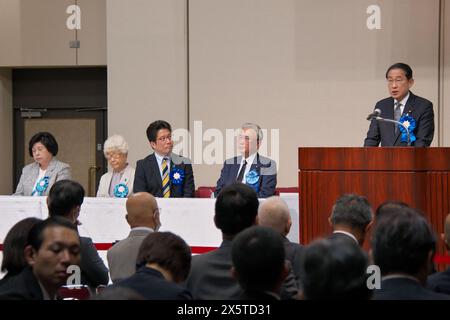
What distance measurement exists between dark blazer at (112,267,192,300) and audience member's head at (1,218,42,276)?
458 millimetres

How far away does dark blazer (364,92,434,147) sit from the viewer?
5754mm

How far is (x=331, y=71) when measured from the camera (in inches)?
317

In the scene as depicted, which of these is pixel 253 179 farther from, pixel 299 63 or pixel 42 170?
pixel 299 63

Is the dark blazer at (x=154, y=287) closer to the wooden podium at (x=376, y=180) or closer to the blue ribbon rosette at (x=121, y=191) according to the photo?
the wooden podium at (x=376, y=180)

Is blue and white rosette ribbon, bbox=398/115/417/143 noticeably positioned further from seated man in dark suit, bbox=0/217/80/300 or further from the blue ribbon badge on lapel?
seated man in dark suit, bbox=0/217/80/300

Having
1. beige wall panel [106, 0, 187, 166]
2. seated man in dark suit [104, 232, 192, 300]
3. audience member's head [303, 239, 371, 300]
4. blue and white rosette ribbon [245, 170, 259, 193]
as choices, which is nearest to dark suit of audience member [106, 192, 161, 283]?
seated man in dark suit [104, 232, 192, 300]

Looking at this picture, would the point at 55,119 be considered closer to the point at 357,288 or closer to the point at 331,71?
the point at 331,71

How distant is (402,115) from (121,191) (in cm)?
228

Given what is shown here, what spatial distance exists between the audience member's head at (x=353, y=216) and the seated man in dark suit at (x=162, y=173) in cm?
296

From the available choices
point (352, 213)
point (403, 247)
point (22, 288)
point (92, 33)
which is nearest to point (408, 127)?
point (352, 213)

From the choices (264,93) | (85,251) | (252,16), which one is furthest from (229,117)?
(85,251)

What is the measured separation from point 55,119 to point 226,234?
6.58 m

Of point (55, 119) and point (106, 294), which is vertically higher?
point (55, 119)

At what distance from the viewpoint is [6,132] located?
9539 mm
